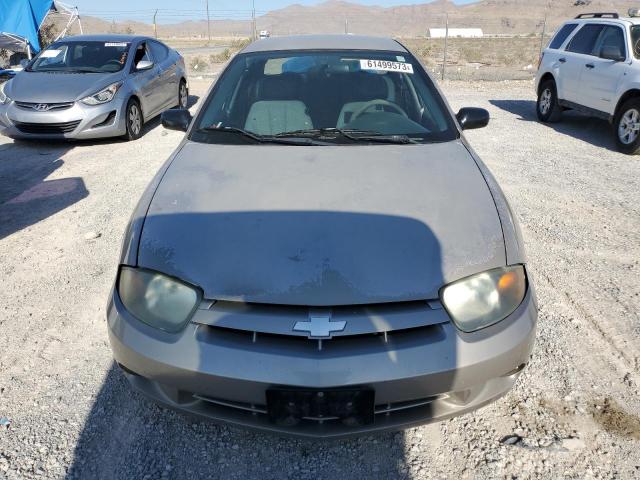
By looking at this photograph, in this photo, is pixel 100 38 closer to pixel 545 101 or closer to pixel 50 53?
pixel 50 53

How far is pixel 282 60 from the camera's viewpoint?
3561 millimetres

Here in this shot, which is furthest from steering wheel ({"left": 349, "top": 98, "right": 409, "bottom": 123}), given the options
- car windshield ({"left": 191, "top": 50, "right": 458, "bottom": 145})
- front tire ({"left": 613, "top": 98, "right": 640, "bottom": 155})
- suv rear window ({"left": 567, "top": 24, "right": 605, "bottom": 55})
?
suv rear window ({"left": 567, "top": 24, "right": 605, "bottom": 55})

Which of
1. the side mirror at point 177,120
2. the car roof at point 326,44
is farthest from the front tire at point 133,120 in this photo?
the side mirror at point 177,120

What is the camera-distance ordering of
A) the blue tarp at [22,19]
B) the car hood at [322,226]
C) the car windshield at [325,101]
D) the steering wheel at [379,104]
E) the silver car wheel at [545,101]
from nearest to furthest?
the car hood at [322,226]
the car windshield at [325,101]
the steering wheel at [379,104]
the silver car wheel at [545,101]
the blue tarp at [22,19]

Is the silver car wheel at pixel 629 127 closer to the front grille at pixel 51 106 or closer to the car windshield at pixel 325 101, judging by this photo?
the car windshield at pixel 325 101

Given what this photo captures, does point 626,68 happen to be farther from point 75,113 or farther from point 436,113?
point 75,113

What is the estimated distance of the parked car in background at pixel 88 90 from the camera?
23.6 ft

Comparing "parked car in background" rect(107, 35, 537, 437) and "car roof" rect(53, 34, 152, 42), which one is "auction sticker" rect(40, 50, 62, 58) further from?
"parked car in background" rect(107, 35, 537, 437)

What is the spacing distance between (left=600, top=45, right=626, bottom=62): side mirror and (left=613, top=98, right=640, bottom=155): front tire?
67 cm

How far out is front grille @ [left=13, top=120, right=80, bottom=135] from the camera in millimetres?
7191

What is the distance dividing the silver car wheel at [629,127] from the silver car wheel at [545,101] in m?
2.13

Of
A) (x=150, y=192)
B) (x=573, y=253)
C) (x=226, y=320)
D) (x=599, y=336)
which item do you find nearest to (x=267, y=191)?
(x=150, y=192)

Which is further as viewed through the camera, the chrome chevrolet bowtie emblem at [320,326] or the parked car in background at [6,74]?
the parked car in background at [6,74]

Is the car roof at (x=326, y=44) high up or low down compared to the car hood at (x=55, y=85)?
up
